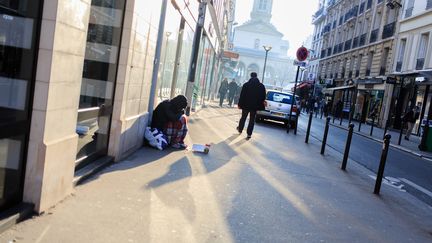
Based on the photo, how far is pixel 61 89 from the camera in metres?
4.31

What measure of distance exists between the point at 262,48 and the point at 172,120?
131515 mm

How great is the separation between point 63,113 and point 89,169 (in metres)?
1.54

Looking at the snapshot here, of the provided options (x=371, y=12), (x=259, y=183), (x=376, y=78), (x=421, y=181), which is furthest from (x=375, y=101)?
(x=259, y=183)

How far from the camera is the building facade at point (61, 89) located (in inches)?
151

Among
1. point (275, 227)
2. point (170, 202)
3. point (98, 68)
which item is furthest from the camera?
point (98, 68)

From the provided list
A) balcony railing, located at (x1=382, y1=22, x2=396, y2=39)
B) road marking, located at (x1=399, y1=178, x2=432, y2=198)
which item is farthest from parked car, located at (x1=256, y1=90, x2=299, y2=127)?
balcony railing, located at (x1=382, y1=22, x2=396, y2=39)

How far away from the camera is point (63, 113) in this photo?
446cm

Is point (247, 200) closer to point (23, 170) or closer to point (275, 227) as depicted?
point (275, 227)

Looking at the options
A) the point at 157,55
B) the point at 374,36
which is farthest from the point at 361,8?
the point at 157,55

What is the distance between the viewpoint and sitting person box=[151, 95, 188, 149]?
29.4 ft

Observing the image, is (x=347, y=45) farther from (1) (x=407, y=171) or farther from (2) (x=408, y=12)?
(1) (x=407, y=171)

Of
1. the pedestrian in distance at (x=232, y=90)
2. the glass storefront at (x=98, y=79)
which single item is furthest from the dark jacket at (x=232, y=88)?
the glass storefront at (x=98, y=79)

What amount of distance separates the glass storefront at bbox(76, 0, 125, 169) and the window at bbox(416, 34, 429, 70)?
26.8 m

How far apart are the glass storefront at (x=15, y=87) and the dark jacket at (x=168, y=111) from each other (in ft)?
16.2
